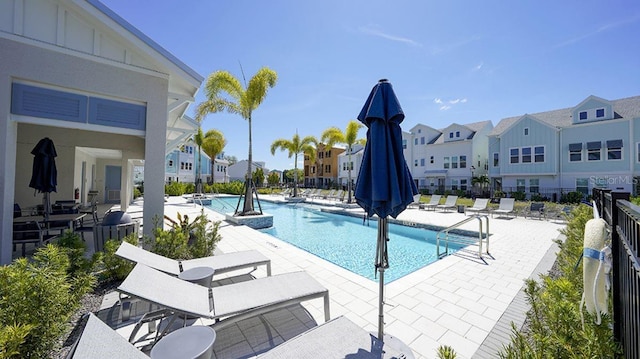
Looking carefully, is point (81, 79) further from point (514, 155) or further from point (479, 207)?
point (514, 155)

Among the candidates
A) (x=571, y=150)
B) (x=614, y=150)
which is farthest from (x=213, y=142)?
(x=614, y=150)

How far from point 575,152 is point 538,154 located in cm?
245

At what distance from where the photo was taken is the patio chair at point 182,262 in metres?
4.06

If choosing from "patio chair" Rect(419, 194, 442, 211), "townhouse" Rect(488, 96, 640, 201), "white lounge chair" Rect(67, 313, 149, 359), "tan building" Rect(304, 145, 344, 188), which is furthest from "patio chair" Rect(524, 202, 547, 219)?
"tan building" Rect(304, 145, 344, 188)

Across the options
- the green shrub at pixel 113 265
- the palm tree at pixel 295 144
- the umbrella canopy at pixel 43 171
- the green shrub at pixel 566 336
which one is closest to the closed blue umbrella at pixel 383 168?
the green shrub at pixel 566 336

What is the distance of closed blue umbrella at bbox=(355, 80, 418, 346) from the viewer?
8.93ft

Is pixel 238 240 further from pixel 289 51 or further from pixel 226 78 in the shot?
pixel 289 51

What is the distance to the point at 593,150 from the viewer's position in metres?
20.9

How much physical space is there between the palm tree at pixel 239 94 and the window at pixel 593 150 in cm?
2657

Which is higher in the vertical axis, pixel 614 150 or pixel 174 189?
pixel 614 150

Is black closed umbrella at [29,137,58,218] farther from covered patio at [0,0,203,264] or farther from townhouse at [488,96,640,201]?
townhouse at [488,96,640,201]

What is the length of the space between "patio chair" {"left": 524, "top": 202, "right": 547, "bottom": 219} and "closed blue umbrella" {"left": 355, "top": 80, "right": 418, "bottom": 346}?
614 inches

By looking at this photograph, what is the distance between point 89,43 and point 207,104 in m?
7.59

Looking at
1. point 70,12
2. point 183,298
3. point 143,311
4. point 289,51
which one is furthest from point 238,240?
point 289,51
